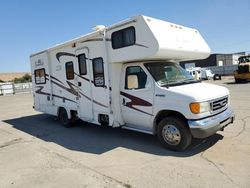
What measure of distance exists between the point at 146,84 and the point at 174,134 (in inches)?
54.7

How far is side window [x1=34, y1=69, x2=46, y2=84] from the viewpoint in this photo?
10514mm

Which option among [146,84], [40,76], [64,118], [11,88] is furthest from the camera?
[11,88]

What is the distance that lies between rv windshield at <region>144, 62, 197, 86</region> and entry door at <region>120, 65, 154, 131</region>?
20cm

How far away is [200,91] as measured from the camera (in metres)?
5.70

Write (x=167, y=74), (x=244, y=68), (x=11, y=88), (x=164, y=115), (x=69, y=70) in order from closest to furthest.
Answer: (x=164, y=115) → (x=167, y=74) → (x=69, y=70) → (x=244, y=68) → (x=11, y=88)

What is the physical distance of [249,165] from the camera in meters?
4.82

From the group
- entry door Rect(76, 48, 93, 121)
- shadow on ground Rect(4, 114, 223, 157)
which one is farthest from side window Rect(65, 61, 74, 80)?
shadow on ground Rect(4, 114, 223, 157)

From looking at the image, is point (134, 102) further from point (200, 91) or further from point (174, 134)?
point (200, 91)

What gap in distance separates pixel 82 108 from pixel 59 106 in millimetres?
1809

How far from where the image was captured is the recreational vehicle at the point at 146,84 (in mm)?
5695

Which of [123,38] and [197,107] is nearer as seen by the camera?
[197,107]

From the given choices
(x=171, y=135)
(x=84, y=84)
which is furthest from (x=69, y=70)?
(x=171, y=135)

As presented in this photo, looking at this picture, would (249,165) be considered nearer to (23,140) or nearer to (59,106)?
(23,140)

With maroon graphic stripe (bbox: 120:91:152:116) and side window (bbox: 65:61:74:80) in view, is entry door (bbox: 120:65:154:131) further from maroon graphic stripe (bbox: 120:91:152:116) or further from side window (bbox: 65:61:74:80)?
side window (bbox: 65:61:74:80)
